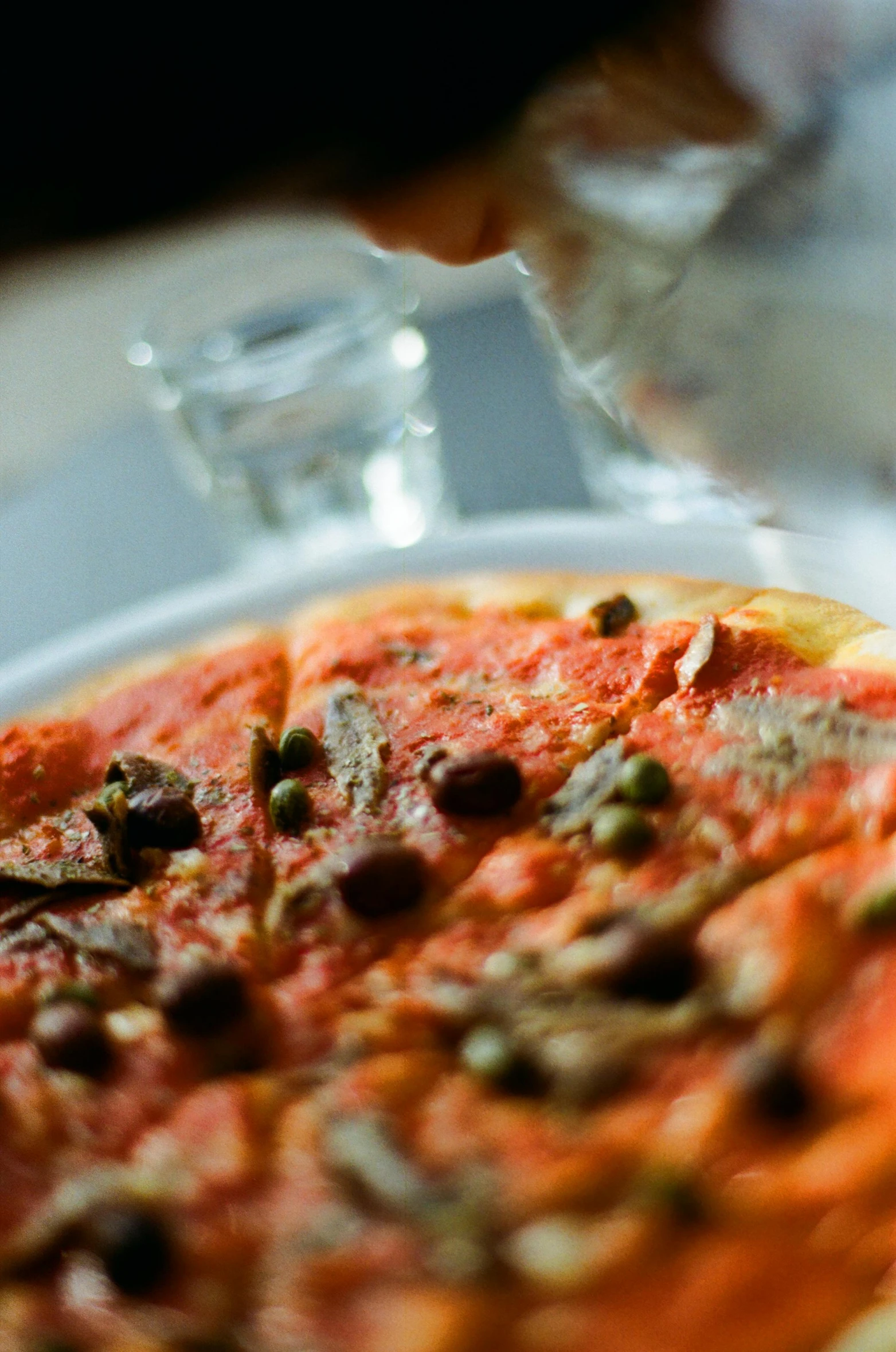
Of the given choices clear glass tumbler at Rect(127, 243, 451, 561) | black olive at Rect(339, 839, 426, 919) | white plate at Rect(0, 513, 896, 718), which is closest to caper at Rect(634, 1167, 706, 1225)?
black olive at Rect(339, 839, 426, 919)

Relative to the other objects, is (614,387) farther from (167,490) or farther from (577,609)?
(167,490)

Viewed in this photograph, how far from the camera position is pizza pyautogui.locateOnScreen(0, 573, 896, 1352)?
38.8 inches

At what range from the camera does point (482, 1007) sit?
1.20 meters

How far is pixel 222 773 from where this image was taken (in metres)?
1.68

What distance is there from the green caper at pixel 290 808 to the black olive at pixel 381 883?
169 mm

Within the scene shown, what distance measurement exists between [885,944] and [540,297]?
672mm

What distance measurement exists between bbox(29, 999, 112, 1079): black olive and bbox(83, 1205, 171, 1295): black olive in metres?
0.21

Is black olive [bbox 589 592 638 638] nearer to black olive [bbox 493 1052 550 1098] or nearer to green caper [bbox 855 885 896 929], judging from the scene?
green caper [bbox 855 885 896 929]

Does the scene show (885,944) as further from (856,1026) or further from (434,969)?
(434,969)

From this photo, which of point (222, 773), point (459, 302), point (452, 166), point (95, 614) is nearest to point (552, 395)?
point (95, 614)

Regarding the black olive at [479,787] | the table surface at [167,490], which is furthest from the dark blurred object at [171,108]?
the table surface at [167,490]

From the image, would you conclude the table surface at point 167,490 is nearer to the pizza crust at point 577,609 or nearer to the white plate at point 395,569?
the white plate at point 395,569

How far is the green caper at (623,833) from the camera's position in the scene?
1331 millimetres

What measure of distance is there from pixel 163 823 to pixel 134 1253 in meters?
0.55
